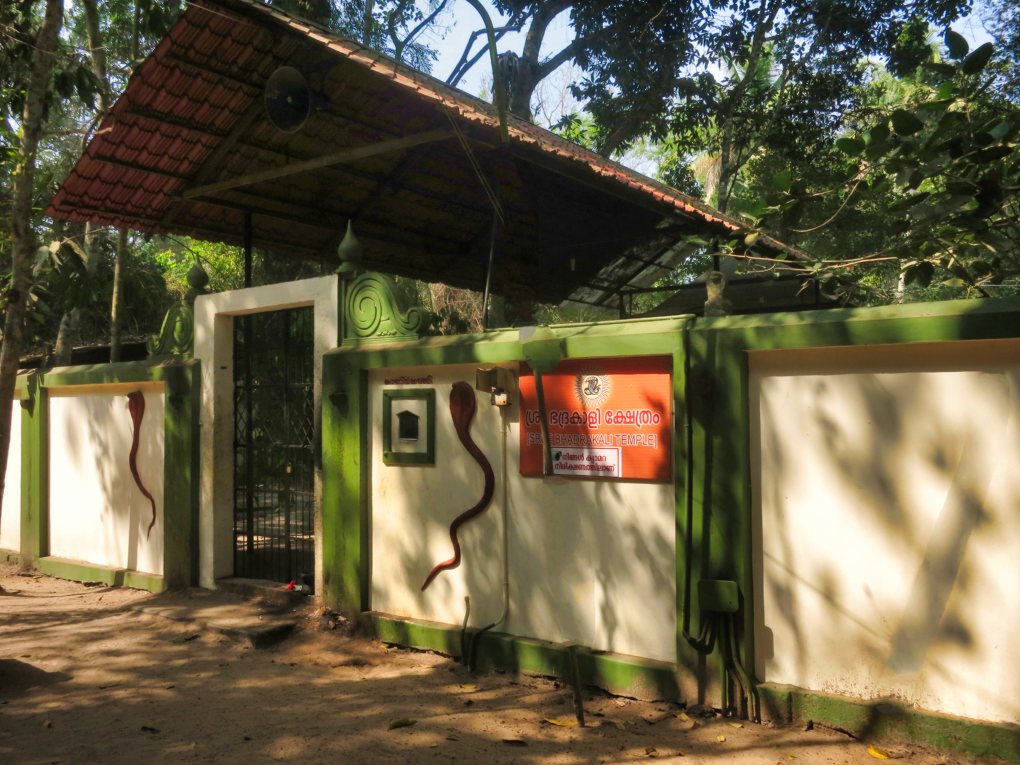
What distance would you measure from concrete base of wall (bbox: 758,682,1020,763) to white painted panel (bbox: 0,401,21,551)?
26.1ft

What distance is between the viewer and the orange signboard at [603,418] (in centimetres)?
455

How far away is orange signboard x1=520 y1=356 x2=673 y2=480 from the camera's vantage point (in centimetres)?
455

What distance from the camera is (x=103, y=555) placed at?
7953 mm

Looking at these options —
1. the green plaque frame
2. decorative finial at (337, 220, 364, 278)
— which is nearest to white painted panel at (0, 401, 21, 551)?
decorative finial at (337, 220, 364, 278)

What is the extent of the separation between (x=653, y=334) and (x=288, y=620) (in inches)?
133

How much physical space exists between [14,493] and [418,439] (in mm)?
5752

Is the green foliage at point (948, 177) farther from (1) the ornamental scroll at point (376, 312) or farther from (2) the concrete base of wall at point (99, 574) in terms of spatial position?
(2) the concrete base of wall at point (99, 574)

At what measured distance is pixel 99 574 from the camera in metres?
7.84

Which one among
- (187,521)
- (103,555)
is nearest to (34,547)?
(103,555)

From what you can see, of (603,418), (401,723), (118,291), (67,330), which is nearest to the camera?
(401,723)

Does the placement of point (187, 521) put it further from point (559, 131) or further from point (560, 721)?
point (559, 131)

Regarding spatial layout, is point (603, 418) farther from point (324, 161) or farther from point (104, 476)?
point (104, 476)

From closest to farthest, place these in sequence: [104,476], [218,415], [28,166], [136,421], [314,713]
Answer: [314,713] → [28,166] → [218,415] → [136,421] → [104,476]

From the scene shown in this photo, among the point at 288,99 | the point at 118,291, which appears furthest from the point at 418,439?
the point at 118,291
